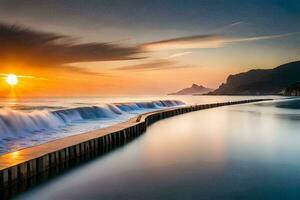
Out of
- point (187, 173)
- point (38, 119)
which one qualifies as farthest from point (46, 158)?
point (38, 119)

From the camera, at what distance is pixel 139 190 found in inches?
379

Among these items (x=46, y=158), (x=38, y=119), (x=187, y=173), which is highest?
(x=38, y=119)

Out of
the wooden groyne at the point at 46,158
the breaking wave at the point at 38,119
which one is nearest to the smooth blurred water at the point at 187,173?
the wooden groyne at the point at 46,158

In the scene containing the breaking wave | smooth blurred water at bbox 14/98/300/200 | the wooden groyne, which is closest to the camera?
the wooden groyne

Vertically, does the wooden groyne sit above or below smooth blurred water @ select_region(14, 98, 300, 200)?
above

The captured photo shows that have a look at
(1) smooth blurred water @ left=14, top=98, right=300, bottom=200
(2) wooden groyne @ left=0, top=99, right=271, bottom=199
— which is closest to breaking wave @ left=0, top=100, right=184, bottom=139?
(2) wooden groyne @ left=0, top=99, right=271, bottom=199

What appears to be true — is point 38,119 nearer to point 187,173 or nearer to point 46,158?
point 46,158

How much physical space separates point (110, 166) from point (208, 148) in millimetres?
5877

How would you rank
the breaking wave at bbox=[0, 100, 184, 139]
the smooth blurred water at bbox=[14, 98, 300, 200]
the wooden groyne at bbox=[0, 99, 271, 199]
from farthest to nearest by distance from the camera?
the breaking wave at bbox=[0, 100, 184, 139] → the smooth blurred water at bbox=[14, 98, 300, 200] → the wooden groyne at bbox=[0, 99, 271, 199]

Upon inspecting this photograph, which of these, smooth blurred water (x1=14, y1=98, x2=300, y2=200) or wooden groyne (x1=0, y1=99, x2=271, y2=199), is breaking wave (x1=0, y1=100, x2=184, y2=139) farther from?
smooth blurred water (x1=14, y1=98, x2=300, y2=200)

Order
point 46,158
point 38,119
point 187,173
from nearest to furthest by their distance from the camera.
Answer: point 46,158, point 187,173, point 38,119

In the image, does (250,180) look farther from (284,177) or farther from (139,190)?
(139,190)

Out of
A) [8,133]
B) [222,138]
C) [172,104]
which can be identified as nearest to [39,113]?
[8,133]

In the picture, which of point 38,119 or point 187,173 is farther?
point 38,119
